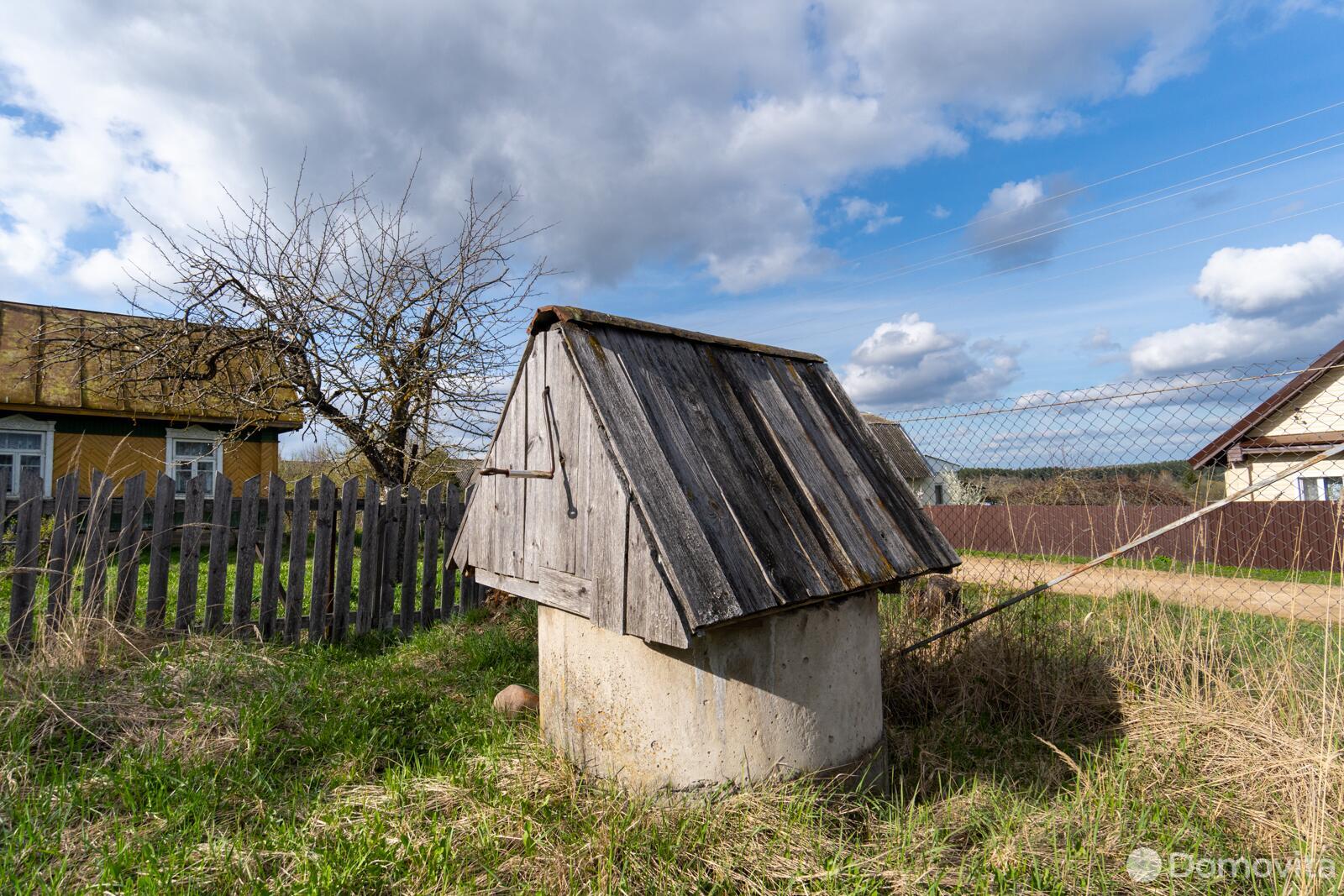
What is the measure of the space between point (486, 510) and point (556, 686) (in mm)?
1126

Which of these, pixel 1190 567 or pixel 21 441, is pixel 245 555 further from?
pixel 21 441

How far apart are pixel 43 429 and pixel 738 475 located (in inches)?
671

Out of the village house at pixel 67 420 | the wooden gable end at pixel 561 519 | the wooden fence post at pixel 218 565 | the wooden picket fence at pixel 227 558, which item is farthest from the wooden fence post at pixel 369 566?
the village house at pixel 67 420

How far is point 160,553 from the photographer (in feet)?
16.8

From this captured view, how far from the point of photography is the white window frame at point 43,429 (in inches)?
523

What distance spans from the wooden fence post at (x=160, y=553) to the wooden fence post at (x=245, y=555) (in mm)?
477

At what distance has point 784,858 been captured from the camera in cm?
242

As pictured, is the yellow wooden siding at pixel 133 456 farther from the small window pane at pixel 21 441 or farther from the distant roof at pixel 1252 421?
the distant roof at pixel 1252 421

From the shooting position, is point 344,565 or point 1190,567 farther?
point 344,565

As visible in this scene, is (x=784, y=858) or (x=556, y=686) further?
(x=556, y=686)

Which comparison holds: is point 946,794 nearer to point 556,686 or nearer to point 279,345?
point 556,686

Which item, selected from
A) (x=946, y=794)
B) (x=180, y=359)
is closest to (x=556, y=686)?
(x=946, y=794)

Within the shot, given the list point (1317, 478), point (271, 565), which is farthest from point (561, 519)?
point (1317, 478)

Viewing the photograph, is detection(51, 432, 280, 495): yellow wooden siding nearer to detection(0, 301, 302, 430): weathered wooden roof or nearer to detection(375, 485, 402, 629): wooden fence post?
detection(0, 301, 302, 430): weathered wooden roof
